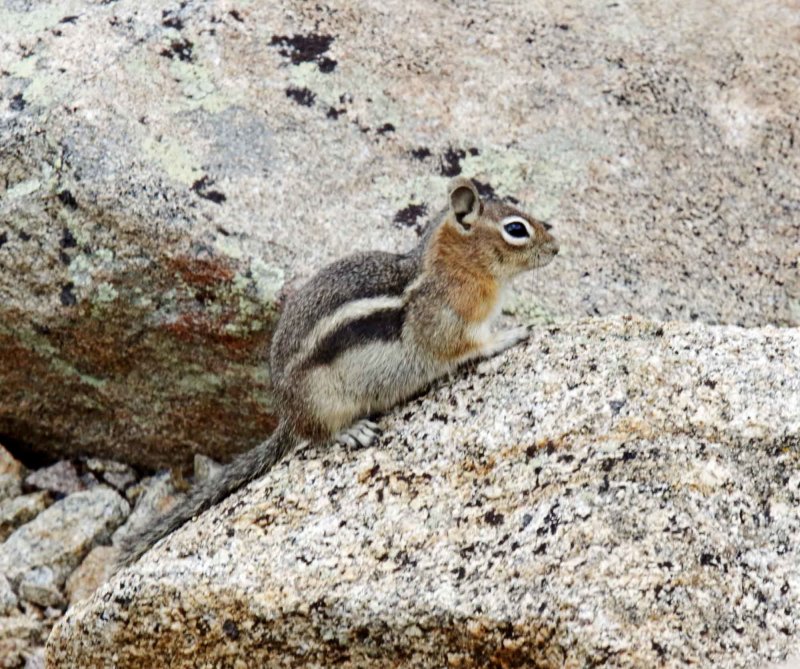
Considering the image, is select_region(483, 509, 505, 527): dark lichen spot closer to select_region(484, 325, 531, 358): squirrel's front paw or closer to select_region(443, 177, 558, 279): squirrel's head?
select_region(484, 325, 531, 358): squirrel's front paw

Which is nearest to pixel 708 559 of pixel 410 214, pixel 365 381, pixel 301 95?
pixel 365 381

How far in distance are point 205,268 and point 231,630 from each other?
249 centimetres

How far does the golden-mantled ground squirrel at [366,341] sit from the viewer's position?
5.44m

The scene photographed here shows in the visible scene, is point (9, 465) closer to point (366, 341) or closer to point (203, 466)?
point (203, 466)

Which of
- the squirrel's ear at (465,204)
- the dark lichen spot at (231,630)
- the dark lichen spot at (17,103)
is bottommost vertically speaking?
the dark lichen spot at (231,630)

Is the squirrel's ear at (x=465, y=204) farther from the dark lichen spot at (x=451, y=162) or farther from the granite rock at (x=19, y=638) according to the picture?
the granite rock at (x=19, y=638)

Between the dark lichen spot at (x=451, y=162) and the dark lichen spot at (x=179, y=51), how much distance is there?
158cm

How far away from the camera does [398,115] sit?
728 centimetres

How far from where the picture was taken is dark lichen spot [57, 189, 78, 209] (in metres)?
6.55

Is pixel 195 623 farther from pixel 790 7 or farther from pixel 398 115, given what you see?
pixel 790 7

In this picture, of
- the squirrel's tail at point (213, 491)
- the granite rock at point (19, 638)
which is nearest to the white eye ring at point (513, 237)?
the squirrel's tail at point (213, 491)

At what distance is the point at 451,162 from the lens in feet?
23.3

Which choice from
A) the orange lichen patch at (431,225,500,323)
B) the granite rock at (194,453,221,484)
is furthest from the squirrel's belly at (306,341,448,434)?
the granite rock at (194,453,221,484)

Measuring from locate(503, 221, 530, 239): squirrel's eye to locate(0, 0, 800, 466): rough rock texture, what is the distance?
686 mm
